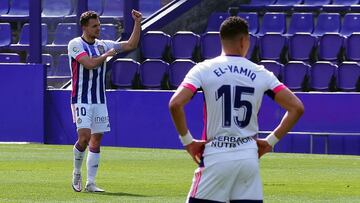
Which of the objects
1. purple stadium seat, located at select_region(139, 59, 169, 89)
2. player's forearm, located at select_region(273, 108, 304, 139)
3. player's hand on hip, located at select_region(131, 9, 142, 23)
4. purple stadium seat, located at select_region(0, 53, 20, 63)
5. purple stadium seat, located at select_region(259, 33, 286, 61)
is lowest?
purple stadium seat, located at select_region(0, 53, 20, 63)

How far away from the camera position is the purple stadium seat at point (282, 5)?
88.1 feet

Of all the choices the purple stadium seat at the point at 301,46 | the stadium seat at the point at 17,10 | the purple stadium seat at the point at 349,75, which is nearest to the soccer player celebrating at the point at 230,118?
the purple stadium seat at the point at 349,75

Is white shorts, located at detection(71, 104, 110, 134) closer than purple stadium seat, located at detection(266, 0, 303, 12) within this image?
Yes

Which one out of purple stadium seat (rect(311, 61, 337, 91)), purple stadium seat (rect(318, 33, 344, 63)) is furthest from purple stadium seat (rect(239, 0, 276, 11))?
purple stadium seat (rect(311, 61, 337, 91))

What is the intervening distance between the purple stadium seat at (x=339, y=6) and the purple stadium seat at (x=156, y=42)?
3.73 metres

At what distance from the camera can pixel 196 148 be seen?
7.19 m

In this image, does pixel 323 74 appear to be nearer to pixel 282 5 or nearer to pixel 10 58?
pixel 282 5

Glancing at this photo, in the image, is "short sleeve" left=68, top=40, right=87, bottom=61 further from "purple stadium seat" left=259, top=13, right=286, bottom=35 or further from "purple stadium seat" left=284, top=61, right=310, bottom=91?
"purple stadium seat" left=259, top=13, right=286, bottom=35

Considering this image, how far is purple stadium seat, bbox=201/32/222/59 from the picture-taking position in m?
25.6

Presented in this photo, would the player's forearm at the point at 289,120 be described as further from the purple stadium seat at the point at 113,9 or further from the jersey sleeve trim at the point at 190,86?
the purple stadium seat at the point at 113,9

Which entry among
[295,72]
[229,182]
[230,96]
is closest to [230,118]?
[230,96]

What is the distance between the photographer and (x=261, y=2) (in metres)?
27.4

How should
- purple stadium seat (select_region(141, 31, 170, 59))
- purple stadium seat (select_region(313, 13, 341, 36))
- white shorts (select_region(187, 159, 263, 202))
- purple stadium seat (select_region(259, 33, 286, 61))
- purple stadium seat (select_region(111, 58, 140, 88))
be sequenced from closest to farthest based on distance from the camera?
white shorts (select_region(187, 159, 263, 202)) → purple stadium seat (select_region(259, 33, 286, 61)) → purple stadium seat (select_region(111, 58, 140, 88)) → purple stadium seat (select_region(313, 13, 341, 36)) → purple stadium seat (select_region(141, 31, 170, 59))

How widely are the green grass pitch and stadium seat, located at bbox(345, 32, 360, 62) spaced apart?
4012 millimetres
